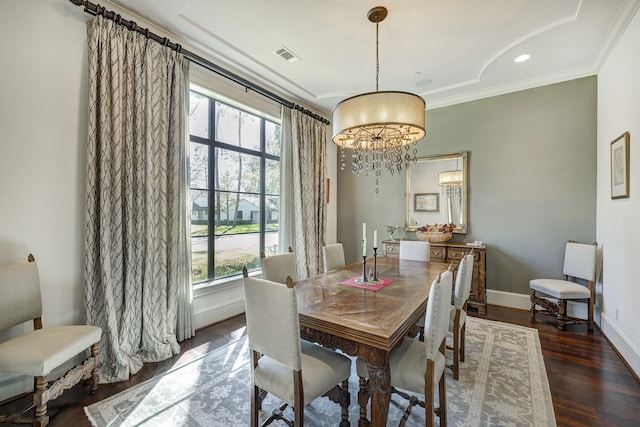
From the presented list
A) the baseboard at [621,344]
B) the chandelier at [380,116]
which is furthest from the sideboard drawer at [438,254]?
the chandelier at [380,116]

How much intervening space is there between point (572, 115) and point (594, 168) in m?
0.72

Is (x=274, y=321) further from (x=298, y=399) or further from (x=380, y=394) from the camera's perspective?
(x=380, y=394)

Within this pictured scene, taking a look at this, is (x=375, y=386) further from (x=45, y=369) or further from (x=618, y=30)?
(x=618, y=30)

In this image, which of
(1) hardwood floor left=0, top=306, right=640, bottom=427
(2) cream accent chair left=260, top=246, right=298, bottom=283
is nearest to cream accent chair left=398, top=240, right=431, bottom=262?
(1) hardwood floor left=0, top=306, right=640, bottom=427

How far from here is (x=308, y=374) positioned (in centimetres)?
147

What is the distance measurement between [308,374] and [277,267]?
3.63 feet

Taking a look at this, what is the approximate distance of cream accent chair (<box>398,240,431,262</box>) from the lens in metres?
3.31

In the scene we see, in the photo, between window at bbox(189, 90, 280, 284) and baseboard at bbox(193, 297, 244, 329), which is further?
window at bbox(189, 90, 280, 284)

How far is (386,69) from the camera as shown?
3434 mm

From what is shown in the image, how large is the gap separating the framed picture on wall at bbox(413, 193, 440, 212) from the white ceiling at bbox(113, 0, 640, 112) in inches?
62.2

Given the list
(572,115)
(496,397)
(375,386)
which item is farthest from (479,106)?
(375,386)

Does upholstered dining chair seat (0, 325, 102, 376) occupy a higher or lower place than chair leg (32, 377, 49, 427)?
higher

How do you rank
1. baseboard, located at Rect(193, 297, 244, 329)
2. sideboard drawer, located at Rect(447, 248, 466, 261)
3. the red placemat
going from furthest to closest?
sideboard drawer, located at Rect(447, 248, 466, 261) → baseboard, located at Rect(193, 297, 244, 329) → the red placemat

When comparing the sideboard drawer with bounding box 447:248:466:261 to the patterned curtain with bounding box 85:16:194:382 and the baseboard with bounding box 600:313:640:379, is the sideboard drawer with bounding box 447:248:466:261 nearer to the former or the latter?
the baseboard with bounding box 600:313:640:379
